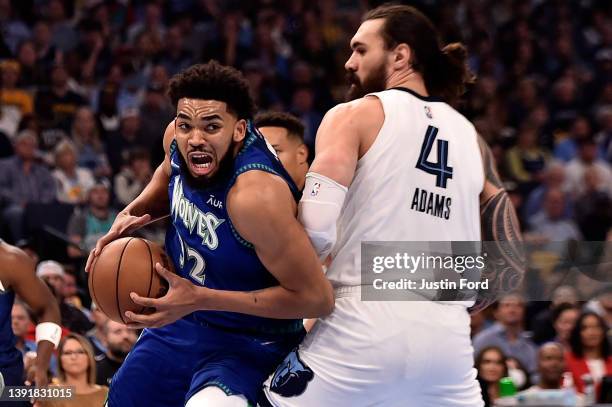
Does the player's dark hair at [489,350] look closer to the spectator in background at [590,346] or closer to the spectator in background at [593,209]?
the spectator in background at [590,346]

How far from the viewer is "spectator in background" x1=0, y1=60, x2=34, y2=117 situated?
10648 millimetres

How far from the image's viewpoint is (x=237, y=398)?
366 centimetres

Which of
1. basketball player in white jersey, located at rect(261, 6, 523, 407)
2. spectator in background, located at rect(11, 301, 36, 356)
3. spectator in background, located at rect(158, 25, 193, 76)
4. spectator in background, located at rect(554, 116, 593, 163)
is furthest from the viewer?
spectator in background, located at rect(554, 116, 593, 163)

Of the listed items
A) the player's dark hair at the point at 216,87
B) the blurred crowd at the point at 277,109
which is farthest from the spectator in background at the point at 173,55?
the player's dark hair at the point at 216,87

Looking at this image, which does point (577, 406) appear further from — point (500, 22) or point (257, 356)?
point (500, 22)

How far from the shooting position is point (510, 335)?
8047mm

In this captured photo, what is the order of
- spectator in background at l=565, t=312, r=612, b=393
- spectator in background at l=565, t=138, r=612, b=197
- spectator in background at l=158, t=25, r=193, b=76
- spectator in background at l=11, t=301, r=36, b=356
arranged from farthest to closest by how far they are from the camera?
spectator in background at l=158, t=25, r=193, b=76 < spectator in background at l=565, t=138, r=612, b=197 < spectator in background at l=565, t=312, r=612, b=393 < spectator in background at l=11, t=301, r=36, b=356

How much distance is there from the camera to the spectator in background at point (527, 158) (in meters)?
11.9

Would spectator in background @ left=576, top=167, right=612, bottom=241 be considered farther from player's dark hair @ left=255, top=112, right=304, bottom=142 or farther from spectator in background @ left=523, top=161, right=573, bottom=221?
player's dark hair @ left=255, top=112, right=304, bottom=142

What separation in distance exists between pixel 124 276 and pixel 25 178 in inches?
245

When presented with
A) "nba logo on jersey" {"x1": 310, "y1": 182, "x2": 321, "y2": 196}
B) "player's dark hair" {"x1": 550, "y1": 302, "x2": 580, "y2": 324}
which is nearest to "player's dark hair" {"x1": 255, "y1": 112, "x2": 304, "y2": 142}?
"nba logo on jersey" {"x1": 310, "y1": 182, "x2": 321, "y2": 196}

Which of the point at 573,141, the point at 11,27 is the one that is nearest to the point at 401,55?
the point at 11,27

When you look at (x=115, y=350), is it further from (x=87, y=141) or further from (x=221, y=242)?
(x=87, y=141)

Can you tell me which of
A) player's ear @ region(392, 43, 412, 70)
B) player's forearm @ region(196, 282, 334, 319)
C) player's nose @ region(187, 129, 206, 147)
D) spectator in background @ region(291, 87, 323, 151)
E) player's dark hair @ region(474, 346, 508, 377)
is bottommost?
player's dark hair @ region(474, 346, 508, 377)
